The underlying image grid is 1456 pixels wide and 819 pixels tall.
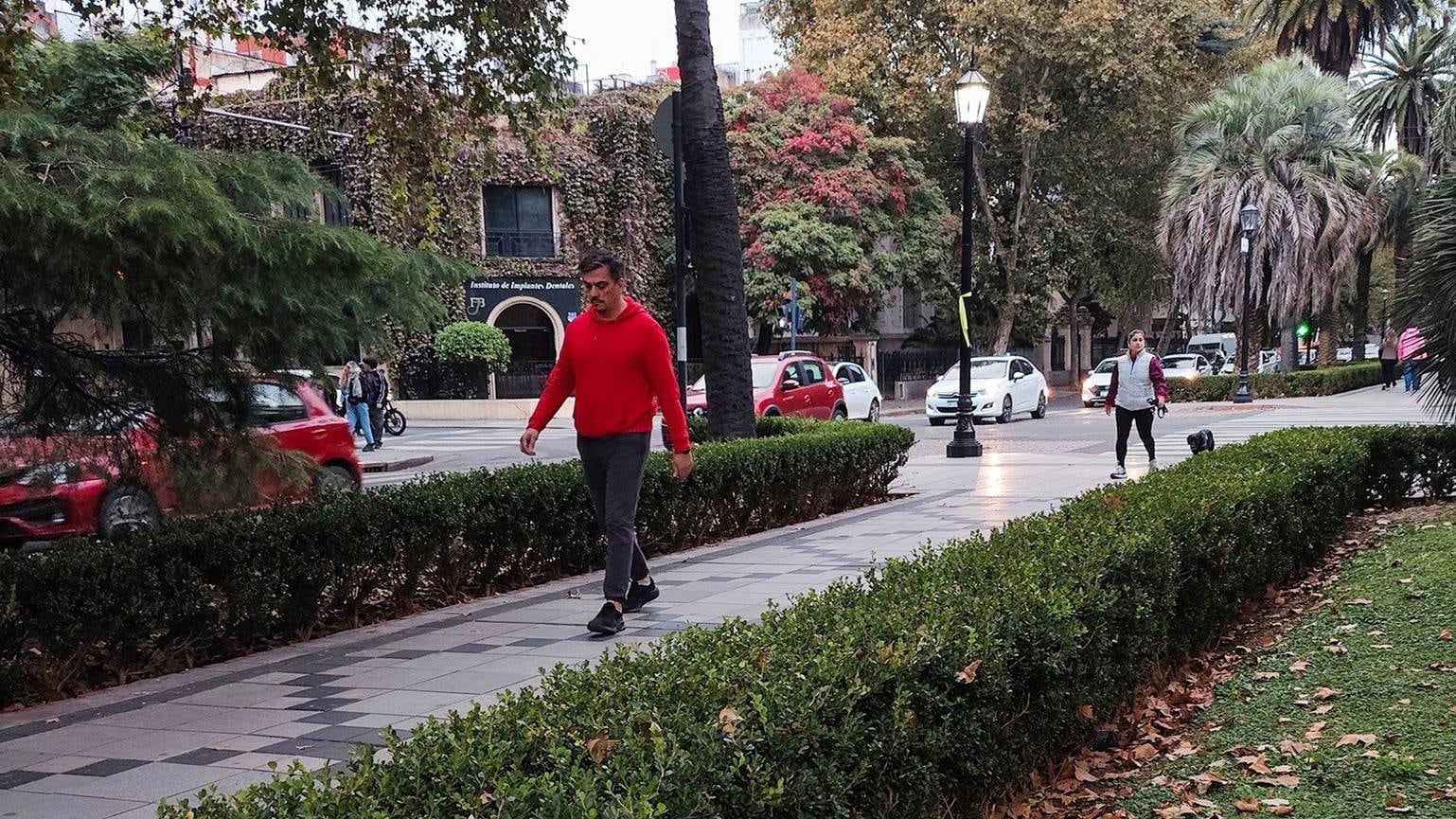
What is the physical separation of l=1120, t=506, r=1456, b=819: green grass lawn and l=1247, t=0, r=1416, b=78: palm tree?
4124cm

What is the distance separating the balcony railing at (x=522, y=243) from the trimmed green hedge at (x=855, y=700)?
111ft

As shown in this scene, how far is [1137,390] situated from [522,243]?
27197mm

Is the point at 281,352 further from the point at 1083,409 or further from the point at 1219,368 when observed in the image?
the point at 1219,368

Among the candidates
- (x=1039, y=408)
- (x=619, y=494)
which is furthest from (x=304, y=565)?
(x=1039, y=408)

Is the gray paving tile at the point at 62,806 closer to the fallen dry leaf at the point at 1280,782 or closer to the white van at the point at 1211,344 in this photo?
the fallen dry leaf at the point at 1280,782

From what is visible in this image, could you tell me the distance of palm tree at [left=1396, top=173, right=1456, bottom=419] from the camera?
33.4ft

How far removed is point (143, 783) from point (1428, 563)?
7219 millimetres

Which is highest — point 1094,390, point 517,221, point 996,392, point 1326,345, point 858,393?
point 517,221

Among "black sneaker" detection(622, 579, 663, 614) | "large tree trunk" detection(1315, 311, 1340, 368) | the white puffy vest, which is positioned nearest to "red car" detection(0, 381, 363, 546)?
"black sneaker" detection(622, 579, 663, 614)

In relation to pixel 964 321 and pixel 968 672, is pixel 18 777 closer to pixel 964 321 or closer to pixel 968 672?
pixel 968 672

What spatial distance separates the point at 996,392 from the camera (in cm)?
2933

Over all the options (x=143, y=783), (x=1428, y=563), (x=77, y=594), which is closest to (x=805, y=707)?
(x=143, y=783)

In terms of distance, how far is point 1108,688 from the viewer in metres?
5.07

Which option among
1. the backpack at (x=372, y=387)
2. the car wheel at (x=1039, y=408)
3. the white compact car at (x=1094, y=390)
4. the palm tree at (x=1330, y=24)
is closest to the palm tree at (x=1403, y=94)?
the palm tree at (x=1330, y=24)
